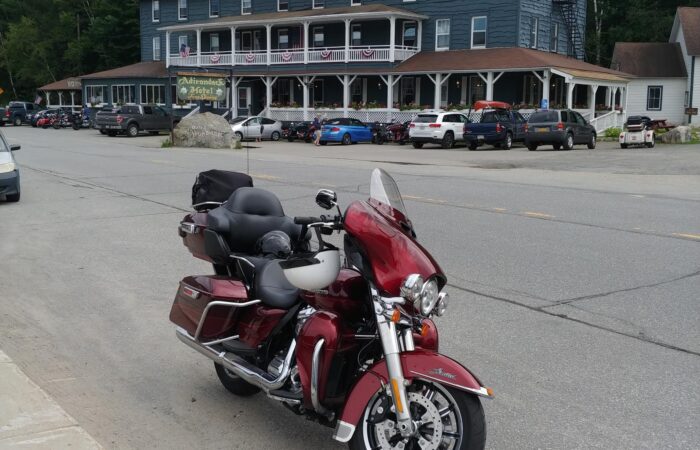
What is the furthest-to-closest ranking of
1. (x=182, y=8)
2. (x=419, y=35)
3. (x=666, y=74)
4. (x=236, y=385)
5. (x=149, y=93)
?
(x=149, y=93), (x=182, y=8), (x=666, y=74), (x=419, y=35), (x=236, y=385)

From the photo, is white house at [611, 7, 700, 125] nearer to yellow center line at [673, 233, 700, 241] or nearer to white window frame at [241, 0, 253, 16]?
white window frame at [241, 0, 253, 16]

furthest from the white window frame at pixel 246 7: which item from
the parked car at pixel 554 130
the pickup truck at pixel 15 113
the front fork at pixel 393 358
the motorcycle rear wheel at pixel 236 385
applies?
the front fork at pixel 393 358

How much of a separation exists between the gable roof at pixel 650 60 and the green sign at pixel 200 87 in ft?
97.7

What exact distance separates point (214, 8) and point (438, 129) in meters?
26.4

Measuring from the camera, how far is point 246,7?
5231 centimetres

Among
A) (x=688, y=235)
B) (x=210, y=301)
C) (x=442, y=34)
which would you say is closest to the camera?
(x=210, y=301)

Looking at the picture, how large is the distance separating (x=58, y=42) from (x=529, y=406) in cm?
8594

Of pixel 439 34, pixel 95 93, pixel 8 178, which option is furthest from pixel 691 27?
pixel 8 178

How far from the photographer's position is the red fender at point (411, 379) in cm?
341

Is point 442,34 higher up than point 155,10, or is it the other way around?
point 155,10

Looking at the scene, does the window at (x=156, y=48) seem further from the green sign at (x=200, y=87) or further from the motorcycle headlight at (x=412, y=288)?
the motorcycle headlight at (x=412, y=288)

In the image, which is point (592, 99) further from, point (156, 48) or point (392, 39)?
point (156, 48)

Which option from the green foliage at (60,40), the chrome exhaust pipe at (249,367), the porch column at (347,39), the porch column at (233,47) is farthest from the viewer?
the green foliage at (60,40)

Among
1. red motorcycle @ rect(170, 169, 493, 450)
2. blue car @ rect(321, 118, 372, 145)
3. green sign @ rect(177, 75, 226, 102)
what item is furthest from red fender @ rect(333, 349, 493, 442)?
blue car @ rect(321, 118, 372, 145)
